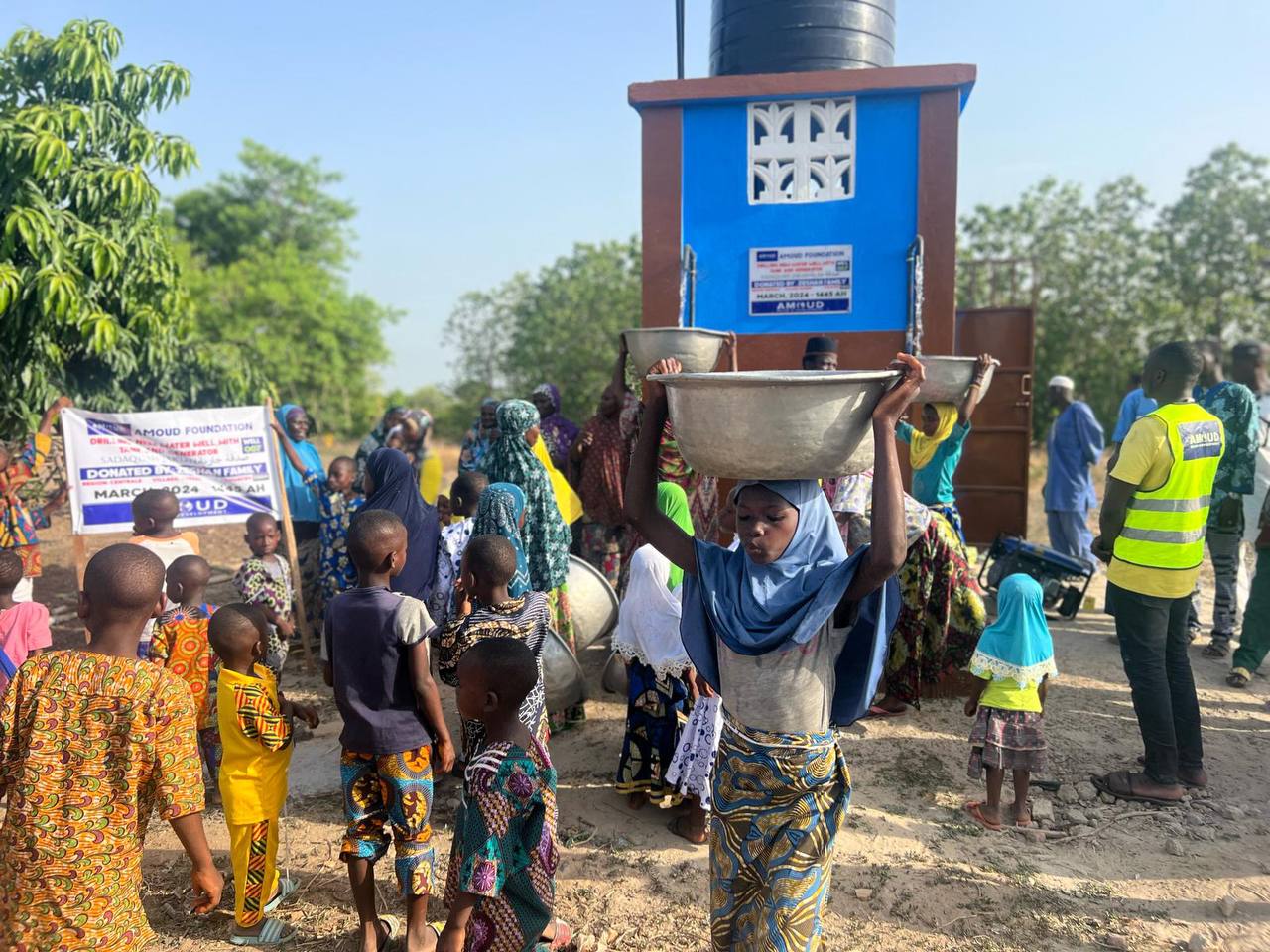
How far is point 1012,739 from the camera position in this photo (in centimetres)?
365

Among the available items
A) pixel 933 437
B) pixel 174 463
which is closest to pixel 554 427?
pixel 174 463

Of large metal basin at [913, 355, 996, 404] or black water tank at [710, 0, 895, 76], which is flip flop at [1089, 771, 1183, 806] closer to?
large metal basin at [913, 355, 996, 404]

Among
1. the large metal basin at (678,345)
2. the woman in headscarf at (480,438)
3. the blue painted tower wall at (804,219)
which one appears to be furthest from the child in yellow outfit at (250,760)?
the blue painted tower wall at (804,219)

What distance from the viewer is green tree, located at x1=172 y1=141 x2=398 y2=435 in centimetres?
2455

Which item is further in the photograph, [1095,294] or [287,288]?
[287,288]

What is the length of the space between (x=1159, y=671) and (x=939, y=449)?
1.72m

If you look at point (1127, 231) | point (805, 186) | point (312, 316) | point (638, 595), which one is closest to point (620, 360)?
point (638, 595)

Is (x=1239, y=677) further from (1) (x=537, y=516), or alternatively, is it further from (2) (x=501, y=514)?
(2) (x=501, y=514)

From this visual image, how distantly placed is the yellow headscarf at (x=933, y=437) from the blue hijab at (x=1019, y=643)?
1.39 meters

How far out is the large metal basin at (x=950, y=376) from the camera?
174 inches

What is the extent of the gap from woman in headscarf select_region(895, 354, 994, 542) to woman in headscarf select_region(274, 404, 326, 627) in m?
4.20

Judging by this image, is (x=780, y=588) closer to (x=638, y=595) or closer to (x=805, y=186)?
(x=638, y=595)

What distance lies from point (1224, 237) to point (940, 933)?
1819 cm

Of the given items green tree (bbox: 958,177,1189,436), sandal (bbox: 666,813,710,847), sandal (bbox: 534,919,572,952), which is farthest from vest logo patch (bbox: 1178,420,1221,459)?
green tree (bbox: 958,177,1189,436)
